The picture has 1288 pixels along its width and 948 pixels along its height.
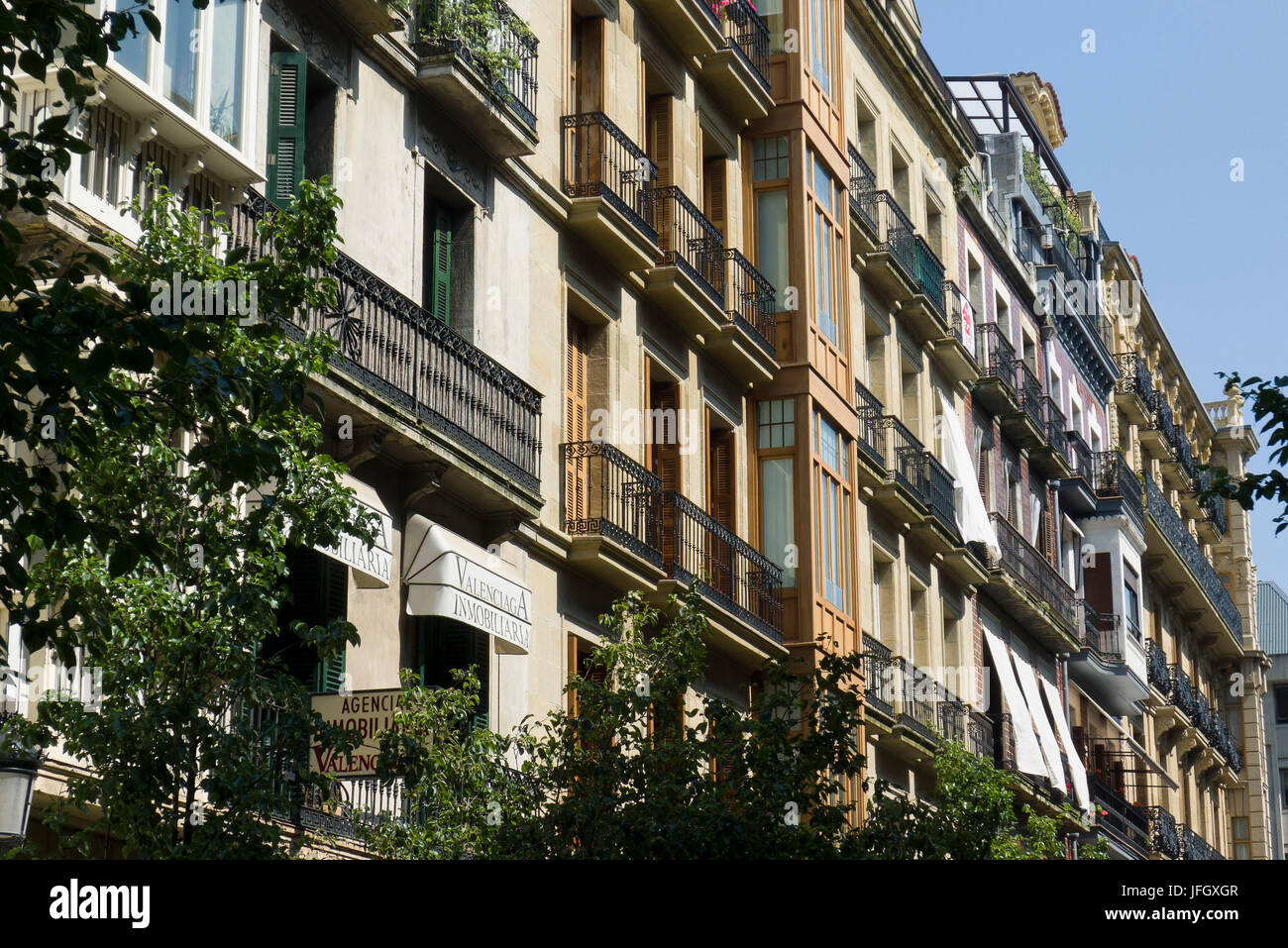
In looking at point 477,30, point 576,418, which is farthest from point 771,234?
point 477,30

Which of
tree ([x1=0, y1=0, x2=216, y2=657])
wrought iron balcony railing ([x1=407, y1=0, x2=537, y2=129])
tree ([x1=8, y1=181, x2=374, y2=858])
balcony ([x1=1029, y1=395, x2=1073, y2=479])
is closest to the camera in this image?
tree ([x1=0, y1=0, x2=216, y2=657])

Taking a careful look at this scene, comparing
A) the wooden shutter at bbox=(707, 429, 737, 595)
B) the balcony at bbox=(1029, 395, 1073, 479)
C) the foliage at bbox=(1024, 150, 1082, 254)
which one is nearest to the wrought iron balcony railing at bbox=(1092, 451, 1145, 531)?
the balcony at bbox=(1029, 395, 1073, 479)

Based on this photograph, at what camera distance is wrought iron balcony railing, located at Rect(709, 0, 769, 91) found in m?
26.3

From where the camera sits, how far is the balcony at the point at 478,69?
19.2m

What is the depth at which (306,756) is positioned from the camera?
38.4 ft

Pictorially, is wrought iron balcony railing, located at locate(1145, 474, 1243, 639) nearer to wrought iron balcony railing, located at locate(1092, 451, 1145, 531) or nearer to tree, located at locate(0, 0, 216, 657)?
wrought iron balcony railing, located at locate(1092, 451, 1145, 531)

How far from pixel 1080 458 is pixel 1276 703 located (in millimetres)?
30614

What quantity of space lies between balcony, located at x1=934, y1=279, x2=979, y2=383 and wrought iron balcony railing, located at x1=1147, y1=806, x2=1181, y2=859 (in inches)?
475

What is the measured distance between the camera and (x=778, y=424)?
26312 mm

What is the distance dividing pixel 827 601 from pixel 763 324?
11.4 ft

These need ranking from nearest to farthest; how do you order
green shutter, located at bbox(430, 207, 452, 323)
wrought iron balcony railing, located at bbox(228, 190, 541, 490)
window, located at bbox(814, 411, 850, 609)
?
wrought iron balcony railing, located at bbox(228, 190, 541, 490) → green shutter, located at bbox(430, 207, 452, 323) → window, located at bbox(814, 411, 850, 609)

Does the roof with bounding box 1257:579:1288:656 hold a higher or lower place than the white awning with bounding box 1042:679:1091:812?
higher
